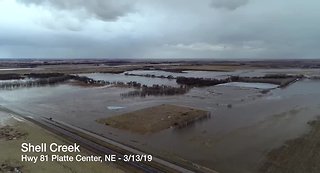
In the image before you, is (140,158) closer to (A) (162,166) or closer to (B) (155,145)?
(A) (162,166)

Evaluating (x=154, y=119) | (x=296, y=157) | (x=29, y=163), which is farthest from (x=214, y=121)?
(x=29, y=163)

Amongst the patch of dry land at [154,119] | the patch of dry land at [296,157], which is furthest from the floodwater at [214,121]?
the patch of dry land at [154,119]

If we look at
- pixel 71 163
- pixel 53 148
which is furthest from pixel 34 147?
pixel 71 163

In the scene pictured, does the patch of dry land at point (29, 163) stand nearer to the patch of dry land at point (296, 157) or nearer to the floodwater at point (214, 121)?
the floodwater at point (214, 121)

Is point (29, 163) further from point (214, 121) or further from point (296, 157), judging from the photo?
point (214, 121)

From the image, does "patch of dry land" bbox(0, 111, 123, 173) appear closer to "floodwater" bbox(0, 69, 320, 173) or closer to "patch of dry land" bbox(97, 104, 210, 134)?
"floodwater" bbox(0, 69, 320, 173)

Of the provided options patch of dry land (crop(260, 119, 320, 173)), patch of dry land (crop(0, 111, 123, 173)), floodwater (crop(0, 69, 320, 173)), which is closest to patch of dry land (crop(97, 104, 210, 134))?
floodwater (crop(0, 69, 320, 173))
